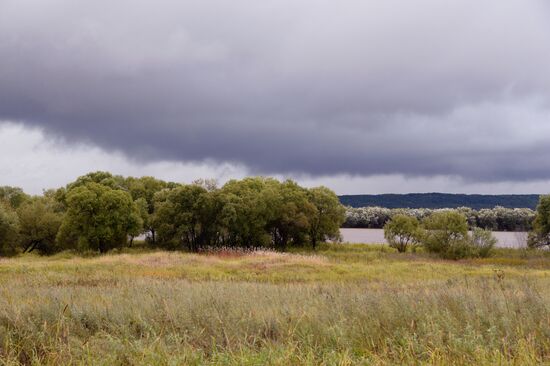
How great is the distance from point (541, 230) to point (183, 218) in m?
48.5

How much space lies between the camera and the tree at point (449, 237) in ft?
189

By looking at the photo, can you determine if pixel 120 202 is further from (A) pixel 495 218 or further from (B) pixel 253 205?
(A) pixel 495 218

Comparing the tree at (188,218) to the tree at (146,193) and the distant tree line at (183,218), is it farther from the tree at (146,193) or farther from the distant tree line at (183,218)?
the tree at (146,193)

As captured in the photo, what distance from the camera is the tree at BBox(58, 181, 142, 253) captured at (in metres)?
58.3

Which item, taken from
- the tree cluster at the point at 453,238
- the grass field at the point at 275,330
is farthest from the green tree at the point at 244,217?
the grass field at the point at 275,330

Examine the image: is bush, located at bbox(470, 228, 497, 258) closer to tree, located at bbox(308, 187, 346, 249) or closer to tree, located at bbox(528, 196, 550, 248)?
tree, located at bbox(528, 196, 550, 248)

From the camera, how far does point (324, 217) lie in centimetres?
7412

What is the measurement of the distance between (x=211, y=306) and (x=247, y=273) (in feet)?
71.2

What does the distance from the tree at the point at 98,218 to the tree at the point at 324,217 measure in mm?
26882

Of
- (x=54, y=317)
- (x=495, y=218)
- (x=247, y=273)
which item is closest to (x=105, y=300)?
(x=54, y=317)

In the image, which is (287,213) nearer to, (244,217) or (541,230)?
(244,217)

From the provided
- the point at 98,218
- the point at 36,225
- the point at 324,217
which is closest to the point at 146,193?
the point at 36,225

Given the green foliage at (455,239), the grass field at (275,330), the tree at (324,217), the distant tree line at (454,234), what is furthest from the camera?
the tree at (324,217)

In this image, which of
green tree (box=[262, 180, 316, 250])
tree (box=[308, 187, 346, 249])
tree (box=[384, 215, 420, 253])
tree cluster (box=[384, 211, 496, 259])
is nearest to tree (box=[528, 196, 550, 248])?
tree cluster (box=[384, 211, 496, 259])
